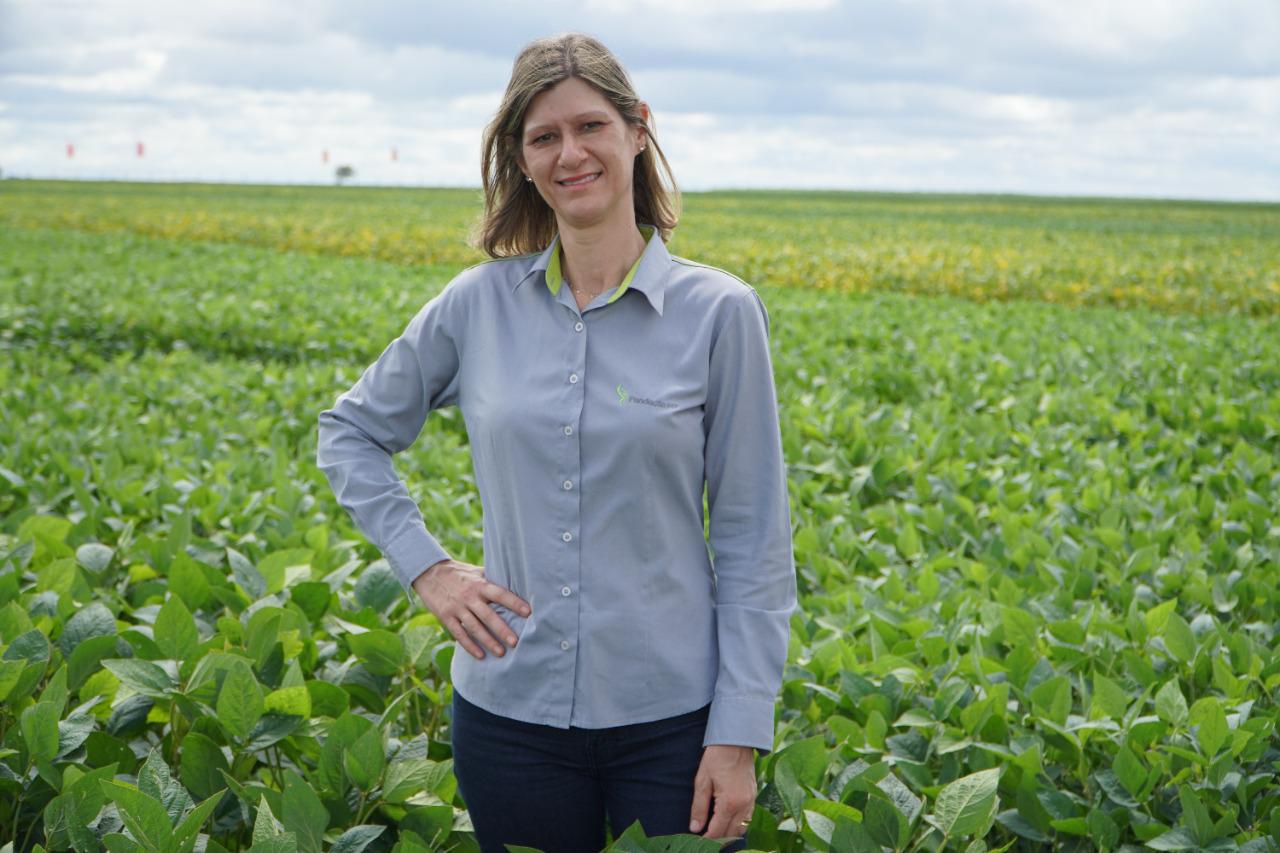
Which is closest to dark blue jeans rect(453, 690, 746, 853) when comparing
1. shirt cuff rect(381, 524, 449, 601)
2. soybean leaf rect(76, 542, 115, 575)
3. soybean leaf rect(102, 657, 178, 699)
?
shirt cuff rect(381, 524, 449, 601)

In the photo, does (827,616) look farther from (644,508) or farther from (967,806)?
(644,508)

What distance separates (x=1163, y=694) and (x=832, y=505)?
2.06 metres

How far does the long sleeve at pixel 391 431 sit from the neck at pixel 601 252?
0.24 metres

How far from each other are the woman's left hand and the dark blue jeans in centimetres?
4

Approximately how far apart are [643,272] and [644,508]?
0.38 m

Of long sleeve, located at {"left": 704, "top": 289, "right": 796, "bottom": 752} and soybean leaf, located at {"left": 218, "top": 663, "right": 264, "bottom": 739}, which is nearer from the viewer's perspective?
long sleeve, located at {"left": 704, "top": 289, "right": 796, "bottom": 752}

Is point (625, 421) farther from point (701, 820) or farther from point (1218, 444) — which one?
point (1218, 444)

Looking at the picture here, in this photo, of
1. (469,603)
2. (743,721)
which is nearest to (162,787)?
(469,603)

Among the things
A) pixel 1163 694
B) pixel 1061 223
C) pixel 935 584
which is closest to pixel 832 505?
pixel 935 584

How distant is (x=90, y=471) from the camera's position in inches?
178

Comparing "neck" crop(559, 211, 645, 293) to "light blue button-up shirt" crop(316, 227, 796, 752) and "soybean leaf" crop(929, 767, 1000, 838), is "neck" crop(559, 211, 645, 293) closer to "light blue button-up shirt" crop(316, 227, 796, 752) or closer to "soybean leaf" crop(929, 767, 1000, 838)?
"light blue button-up shirt" crop(316, 227, 796, 752)

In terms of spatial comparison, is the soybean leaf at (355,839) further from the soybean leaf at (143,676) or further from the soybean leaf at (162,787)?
the soybean leaf at (143,676)

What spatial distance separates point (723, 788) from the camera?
5.73ft

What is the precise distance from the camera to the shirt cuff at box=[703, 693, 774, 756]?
1709 mm
